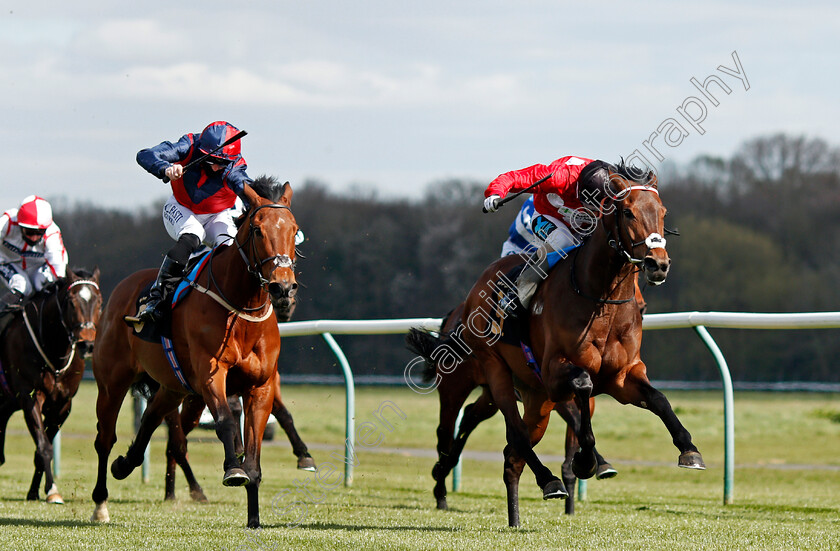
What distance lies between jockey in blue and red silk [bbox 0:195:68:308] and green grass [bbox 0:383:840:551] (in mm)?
1831

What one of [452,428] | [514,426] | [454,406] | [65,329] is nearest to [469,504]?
[452,428]

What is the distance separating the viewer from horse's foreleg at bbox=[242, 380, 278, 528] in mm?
6086

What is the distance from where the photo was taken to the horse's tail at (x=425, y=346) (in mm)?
7824

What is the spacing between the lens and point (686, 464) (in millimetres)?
5316

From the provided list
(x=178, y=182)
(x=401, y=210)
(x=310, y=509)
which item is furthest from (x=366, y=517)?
(x=401, y=210)

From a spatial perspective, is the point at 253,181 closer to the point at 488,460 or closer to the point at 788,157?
the point at 488,460

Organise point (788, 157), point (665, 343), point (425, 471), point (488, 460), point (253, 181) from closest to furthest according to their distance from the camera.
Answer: point (253, 181)
point (425, 471)
point (488, 460)
point (665, 343)
point (788, 157)

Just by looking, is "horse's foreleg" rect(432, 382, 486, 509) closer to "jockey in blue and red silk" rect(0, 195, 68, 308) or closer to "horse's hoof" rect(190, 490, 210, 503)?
"horse's hoof" rect(190, 490, 210, 503)

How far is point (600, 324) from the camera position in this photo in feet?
19.1


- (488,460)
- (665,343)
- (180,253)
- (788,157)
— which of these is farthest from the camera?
(788,157)

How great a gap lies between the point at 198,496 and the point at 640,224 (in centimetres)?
438

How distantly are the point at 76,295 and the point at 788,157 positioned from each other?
131 ft

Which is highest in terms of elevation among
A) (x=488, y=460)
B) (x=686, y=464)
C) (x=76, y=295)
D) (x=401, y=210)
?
(x=401, y=210)

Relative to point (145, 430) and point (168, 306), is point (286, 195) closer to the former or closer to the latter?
point (168, 306)
